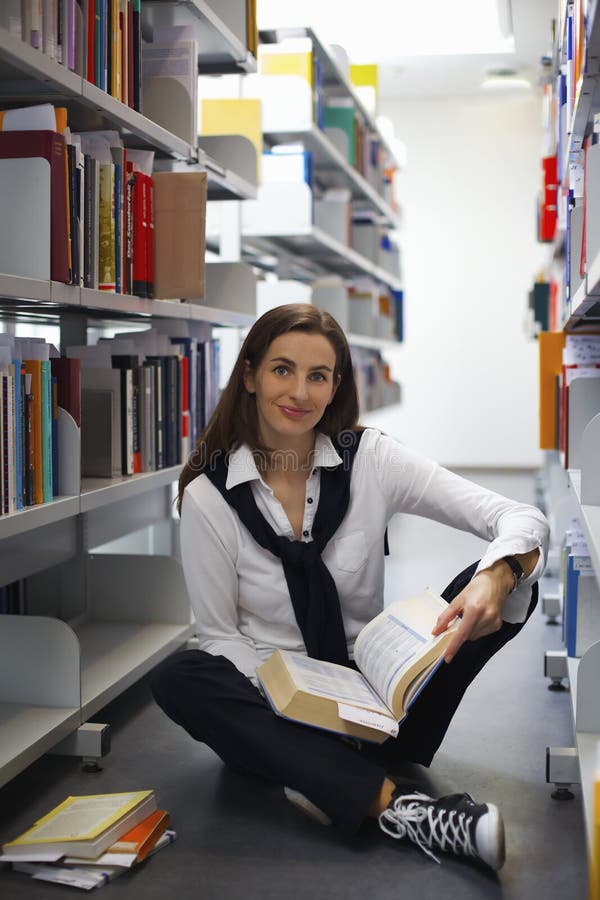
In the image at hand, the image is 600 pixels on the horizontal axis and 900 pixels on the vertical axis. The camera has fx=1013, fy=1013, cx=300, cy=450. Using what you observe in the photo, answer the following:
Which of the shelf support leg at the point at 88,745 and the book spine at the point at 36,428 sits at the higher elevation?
the book spine at the point at 36,428

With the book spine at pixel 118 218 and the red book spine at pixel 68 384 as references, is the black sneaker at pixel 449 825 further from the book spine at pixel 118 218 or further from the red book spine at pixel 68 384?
the book spine at pixel 118 218

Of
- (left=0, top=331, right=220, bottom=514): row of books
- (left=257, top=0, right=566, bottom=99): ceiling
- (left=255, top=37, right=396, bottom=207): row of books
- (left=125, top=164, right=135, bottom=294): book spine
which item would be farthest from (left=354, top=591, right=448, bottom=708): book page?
(left=257, top=0, right=566, bottom=99): ceiling

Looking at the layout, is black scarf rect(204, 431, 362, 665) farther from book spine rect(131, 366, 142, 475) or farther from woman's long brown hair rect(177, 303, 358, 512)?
book spine rect(131, 366, 142, 475)

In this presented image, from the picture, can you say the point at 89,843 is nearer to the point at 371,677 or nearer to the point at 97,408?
the point at 371,677

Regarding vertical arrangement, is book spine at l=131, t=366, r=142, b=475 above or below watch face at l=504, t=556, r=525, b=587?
above

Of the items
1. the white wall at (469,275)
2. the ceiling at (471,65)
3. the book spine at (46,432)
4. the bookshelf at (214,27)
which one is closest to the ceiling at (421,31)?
the ceiling at (471,65)

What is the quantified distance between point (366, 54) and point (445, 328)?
6.66 feet

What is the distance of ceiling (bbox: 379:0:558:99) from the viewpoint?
5586 millimetres

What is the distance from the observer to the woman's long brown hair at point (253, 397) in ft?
6.15

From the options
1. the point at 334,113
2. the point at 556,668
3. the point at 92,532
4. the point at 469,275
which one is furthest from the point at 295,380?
the point at 469,275

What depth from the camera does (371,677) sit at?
170 cm

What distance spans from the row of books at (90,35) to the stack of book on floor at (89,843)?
126cm

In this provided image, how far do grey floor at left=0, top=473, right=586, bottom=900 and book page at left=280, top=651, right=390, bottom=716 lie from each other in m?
0.22

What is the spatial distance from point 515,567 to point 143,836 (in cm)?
73
